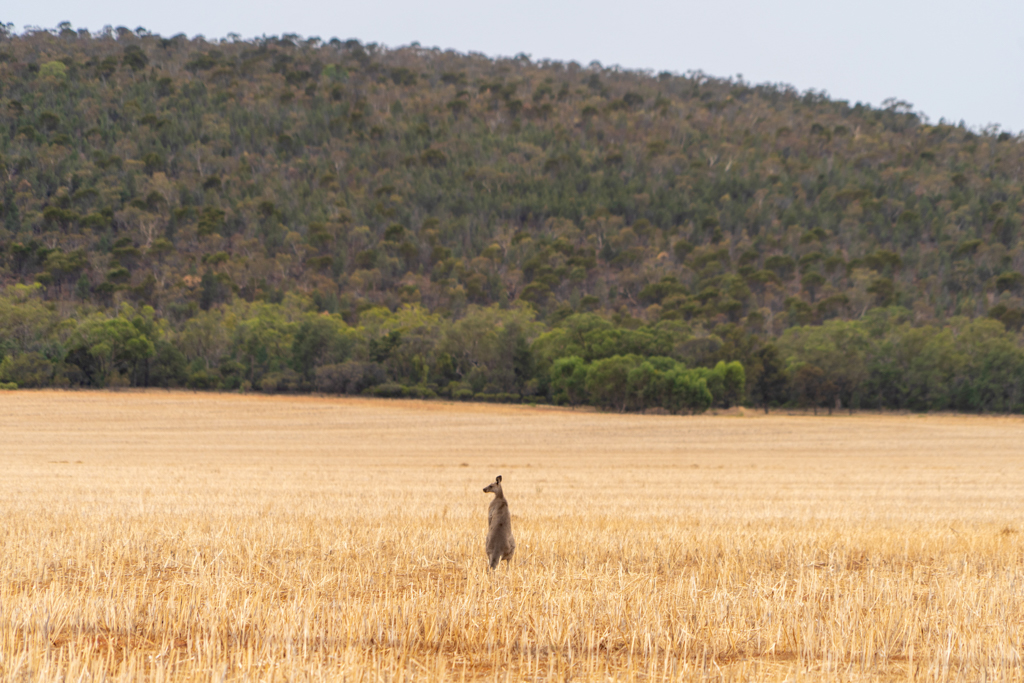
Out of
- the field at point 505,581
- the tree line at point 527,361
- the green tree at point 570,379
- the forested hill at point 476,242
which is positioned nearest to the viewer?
the field at point 505,581

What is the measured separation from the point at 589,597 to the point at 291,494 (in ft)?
46.1

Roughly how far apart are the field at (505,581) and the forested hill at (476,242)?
48704 millimetres

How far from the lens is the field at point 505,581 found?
5.84m

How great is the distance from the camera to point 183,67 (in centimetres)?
19088

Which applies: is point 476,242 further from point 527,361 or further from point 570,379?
point 570,379

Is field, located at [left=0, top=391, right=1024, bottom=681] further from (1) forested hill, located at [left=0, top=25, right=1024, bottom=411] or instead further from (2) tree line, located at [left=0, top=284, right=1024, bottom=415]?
(1) forested hill, located at [left=0, top=25, right=1024, bottom=411]

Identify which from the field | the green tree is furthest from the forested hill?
the field

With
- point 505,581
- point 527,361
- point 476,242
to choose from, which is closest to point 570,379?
point 527,361

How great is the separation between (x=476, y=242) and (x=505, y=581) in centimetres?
12912

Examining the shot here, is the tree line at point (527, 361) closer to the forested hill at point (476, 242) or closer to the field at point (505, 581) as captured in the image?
the forested hill at point (476, 242)

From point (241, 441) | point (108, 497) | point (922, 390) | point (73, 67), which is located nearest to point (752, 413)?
point (922, 390)

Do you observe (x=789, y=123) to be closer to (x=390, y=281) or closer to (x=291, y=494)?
(x=390, y=281)

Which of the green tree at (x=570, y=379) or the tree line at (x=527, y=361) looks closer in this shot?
the tree line at (x=527, y=361)

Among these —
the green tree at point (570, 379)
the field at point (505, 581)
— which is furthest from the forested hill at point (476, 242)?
the field at point (505, 581)
